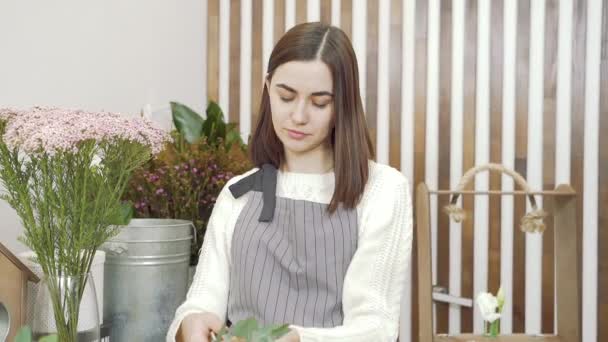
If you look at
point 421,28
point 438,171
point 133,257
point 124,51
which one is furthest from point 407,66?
point 133,257

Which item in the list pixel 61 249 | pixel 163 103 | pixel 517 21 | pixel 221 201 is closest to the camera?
pixel 61 249

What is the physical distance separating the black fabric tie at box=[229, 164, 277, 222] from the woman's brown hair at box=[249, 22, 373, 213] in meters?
0.13

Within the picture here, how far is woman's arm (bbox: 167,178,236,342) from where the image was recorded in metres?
1.34

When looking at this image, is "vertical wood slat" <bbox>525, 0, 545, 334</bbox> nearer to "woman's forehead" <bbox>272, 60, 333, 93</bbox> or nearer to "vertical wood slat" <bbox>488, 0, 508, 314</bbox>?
"vertical wood slat" <bbox>488, 0, 508, 314</bbox>

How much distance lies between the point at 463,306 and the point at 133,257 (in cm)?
170

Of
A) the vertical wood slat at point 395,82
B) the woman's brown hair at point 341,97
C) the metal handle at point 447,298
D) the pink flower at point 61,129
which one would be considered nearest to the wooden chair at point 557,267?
the metal handle at point 447,298

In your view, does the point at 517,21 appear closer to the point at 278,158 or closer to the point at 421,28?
the point at 421,28

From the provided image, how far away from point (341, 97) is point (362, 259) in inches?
12.4

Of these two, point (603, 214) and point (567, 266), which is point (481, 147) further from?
point (567, 266)

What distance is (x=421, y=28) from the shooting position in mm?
2756

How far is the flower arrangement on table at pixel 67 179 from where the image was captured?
1.10 metres

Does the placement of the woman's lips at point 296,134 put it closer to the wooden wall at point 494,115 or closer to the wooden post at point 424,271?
the wooden post at point 424,271

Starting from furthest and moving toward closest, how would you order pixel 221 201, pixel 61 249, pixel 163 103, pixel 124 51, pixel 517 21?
pixel 517 21, pixel 163 103, pixel 124 51, pixel 221 201, pixel 61 249

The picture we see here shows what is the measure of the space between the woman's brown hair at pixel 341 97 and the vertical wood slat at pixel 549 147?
5.28 feet
